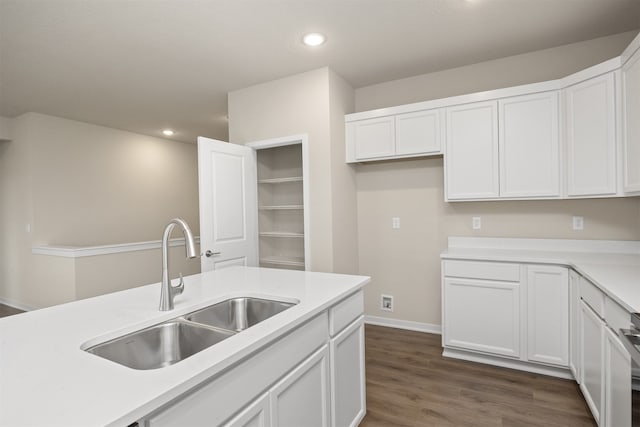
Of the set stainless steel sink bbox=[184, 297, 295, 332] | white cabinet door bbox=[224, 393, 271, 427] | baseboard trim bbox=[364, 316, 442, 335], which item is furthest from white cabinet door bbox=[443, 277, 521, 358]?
white cabinet door bbox=[224, 393, 271, 427]

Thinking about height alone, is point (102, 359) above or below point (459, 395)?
above

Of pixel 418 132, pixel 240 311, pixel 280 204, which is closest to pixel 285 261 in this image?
pixel 280 204

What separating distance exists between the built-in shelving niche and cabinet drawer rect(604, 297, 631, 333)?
268cm

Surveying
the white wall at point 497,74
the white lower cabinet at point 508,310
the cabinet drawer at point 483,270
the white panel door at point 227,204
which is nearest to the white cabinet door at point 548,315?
the white lower cabinet at point 508,310

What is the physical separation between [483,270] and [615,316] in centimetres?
113

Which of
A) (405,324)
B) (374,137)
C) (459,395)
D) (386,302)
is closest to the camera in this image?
(459,395)

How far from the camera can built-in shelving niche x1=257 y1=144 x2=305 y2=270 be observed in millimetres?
3877

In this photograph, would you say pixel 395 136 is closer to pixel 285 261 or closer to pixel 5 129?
pixel 285 261

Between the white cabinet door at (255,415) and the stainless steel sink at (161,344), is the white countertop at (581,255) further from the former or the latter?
the stainless steel sink at (161,344)

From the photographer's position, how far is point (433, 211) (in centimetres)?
342

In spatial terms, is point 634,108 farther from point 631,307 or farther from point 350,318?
point 350,318

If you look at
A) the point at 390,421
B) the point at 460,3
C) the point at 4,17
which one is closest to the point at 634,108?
the point at 460,3

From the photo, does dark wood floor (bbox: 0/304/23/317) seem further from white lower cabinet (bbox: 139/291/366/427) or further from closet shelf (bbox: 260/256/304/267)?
white lower cabinet (bbox: 139/291/366/427)

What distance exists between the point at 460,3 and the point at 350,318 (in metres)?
2.16
